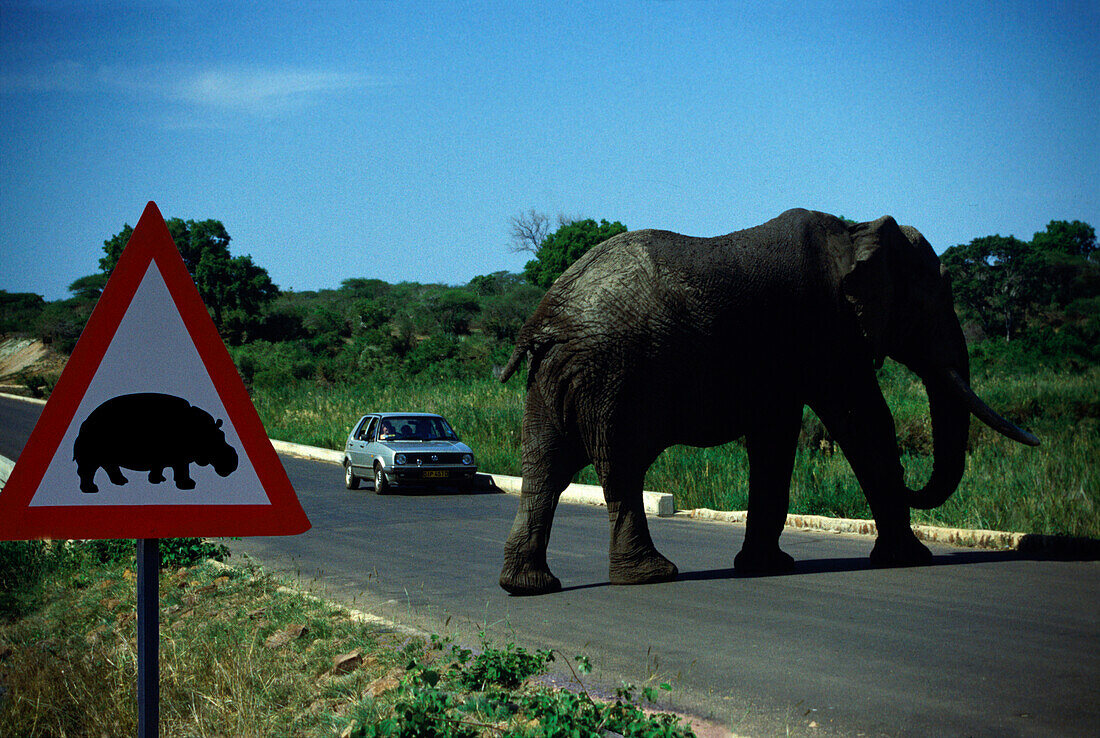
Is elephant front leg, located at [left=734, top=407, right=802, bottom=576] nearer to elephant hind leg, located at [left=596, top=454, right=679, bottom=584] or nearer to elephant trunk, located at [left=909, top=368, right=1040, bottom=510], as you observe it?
elephant hind leg, located at [left=596, top=454, right=679, bottom=584]

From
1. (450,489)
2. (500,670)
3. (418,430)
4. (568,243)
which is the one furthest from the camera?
(568,243)

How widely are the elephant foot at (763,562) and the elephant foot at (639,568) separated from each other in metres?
0.98

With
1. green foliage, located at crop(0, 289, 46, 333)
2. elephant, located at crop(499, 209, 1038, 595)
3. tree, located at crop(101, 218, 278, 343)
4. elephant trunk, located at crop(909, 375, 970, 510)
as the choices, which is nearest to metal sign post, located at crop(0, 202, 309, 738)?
elephant, located at crop(499, 209, 1038, 595)

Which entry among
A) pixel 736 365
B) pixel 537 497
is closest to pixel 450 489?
pixel 537 497

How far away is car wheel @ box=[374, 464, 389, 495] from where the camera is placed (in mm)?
19859

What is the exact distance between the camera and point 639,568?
28.4 ft

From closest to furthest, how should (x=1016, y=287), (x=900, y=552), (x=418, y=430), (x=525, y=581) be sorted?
(x=525, y=581), (x=900, y=552), (x=418, y=430), (x=1016, y=287)

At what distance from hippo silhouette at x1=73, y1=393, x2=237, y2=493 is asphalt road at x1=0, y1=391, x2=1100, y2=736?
2798 millimetres

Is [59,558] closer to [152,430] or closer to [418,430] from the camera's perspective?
[152,430]

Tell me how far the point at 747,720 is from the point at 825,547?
251 inches

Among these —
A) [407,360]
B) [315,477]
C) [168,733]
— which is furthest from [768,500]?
[407,360]

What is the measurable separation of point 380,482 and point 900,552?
12.5m

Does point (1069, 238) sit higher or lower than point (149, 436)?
higher

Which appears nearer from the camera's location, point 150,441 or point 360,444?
point 150,441
